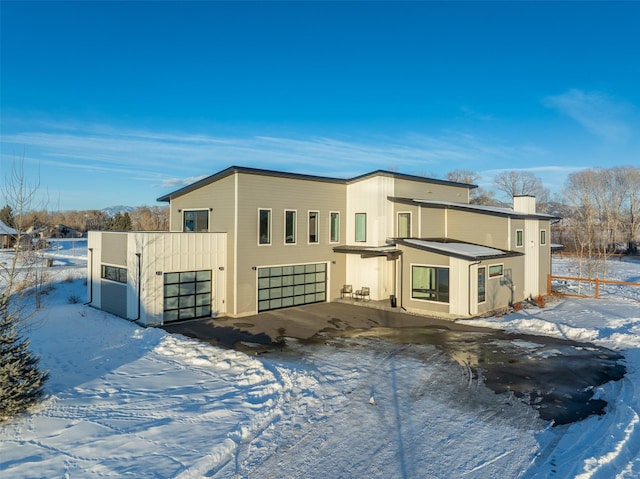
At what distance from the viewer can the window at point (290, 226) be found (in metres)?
18.7

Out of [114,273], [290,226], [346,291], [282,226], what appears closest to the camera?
[114,273]

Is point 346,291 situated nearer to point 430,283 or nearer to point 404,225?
point 404,225

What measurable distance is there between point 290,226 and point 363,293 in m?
4.94

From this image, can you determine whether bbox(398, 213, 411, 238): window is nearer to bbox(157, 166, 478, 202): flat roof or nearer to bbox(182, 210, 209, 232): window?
bbox(157, 166, 478, 202): flat roof

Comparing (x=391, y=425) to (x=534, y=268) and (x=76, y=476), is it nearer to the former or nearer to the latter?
(x=76, y=476)

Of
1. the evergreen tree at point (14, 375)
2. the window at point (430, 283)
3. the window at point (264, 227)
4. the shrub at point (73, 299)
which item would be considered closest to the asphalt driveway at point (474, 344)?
the window at point (430, 283)

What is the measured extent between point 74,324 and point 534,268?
66.3 ft

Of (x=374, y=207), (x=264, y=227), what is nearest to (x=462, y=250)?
(x=374, y=207)

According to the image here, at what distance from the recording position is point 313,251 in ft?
65.3

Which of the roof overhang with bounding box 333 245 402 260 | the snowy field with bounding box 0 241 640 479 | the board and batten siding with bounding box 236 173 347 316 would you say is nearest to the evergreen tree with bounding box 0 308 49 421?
the snowy field with bounding box 0 241 640 479

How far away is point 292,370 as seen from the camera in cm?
994

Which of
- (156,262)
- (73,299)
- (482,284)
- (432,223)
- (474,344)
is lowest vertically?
(474,344)

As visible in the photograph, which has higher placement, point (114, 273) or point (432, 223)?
point (432, 223)

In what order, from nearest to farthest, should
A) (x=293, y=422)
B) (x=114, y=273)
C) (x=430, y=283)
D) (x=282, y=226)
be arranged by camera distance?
(x=293, y=422), (x=114, y=273), (x=430, y=283), (x=282, y=226)
